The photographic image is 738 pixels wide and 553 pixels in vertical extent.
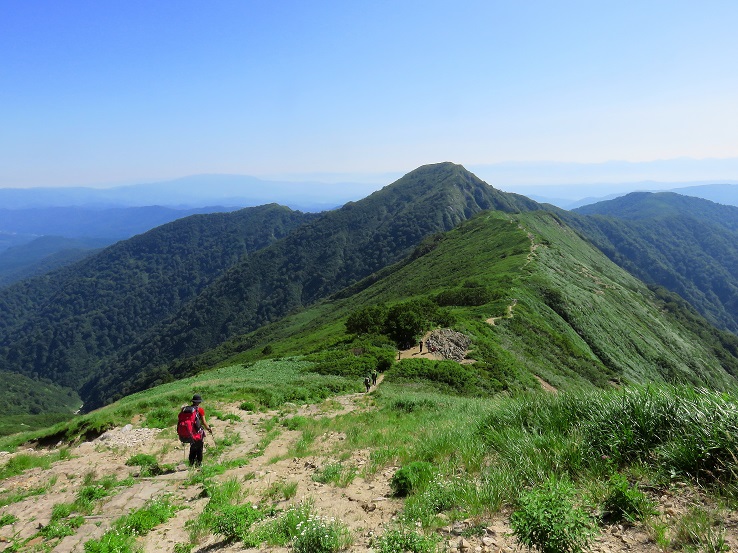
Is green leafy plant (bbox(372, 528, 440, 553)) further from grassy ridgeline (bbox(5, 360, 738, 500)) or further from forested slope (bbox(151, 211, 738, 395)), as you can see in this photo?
forested slope (bbox(151, 211, 738, 395))

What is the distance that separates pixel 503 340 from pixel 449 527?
106ft

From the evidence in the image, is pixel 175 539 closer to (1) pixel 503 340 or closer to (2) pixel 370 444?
(2) pixel 370 444

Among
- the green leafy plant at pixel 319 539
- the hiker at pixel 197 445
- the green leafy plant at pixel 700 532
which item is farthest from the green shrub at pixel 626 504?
the hiker at pixel 197 445

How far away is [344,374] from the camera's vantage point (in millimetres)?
24281

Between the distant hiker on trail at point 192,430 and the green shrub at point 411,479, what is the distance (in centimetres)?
566

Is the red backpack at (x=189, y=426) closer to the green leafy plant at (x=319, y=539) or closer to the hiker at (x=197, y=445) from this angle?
the hiker at (x=197, y=445)

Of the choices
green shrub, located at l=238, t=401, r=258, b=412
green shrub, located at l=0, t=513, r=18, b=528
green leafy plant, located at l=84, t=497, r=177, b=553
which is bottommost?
green shrub, located at l=238, t=401, r=258, b=412

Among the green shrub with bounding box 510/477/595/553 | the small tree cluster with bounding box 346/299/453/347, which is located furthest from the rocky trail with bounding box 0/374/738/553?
the small tree cluster with bounding box 346/299/453/347

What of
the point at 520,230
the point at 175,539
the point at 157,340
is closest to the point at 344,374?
the point at 175,539

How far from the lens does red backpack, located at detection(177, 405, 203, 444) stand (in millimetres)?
9930

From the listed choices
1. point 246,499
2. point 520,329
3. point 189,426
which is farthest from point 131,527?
point 520,329

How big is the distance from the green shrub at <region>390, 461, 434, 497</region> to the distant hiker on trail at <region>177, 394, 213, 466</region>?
5655 millimetres

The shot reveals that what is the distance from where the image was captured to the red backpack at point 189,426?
993 centimetres

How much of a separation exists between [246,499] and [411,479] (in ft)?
10.9
